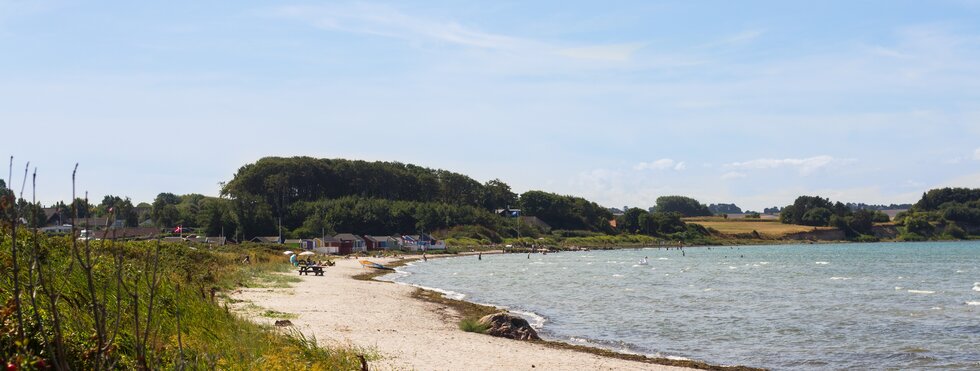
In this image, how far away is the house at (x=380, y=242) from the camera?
135125 mm

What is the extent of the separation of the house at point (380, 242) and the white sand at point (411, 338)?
10175 centimetres

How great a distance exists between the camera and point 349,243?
124m

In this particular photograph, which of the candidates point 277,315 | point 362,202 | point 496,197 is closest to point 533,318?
point 277,315

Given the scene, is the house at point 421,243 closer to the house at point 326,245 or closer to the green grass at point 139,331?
the house at point 326,245

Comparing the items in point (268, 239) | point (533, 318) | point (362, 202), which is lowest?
point (533, 318)

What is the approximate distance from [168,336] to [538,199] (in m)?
185

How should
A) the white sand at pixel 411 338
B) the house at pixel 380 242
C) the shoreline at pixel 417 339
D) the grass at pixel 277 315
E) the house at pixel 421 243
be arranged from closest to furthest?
the white sand at pixel 411 338, the shoreline at pixel 417 339, the grass at pixel 277 315, the house at pixel 380 242, the house at pixel 421 243

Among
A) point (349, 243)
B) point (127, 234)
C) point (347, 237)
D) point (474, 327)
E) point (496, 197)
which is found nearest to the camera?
point (474, 327)

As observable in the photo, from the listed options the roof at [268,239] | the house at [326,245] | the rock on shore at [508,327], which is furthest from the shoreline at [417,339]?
the roof at [268,239]

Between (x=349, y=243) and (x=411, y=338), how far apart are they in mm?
104752

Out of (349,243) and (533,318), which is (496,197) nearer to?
(349,243)

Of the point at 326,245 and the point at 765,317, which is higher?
the point at 326,245

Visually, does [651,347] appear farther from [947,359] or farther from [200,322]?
[200,322]

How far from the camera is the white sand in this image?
17.8 m
